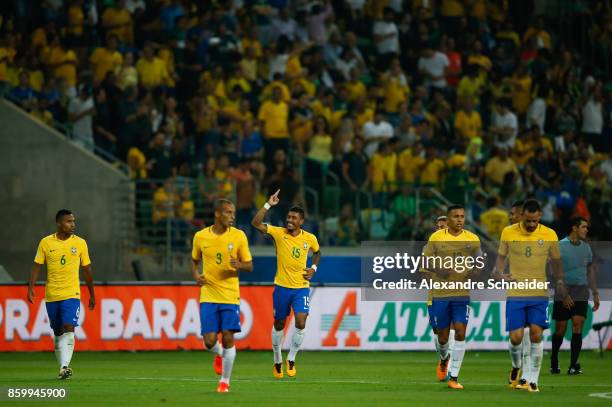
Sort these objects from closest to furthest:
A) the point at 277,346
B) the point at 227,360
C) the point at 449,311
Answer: the point at 227,360
the point at 449,311
the point at 277,346

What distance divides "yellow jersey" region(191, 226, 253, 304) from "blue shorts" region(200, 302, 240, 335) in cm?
7

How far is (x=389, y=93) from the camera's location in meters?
34.7

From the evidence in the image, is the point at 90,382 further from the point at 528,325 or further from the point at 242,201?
the point at 242,201

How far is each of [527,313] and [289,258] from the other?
4546 mm

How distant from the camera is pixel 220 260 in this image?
1764cm

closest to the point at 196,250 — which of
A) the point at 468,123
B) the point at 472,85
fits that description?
the point at 468,123

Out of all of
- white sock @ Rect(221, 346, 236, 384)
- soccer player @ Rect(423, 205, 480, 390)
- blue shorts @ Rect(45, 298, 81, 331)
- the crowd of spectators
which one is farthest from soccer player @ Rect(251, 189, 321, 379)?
the crowd of spectators

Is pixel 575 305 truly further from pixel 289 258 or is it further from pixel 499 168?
pixel 499 168

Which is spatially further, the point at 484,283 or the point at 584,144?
the point at 584,144

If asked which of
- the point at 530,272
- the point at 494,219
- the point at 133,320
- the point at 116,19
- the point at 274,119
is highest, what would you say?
the point at 116,19

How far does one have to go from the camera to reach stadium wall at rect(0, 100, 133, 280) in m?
30.5

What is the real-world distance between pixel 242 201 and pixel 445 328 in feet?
37.0

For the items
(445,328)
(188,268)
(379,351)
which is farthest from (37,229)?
(445,328)

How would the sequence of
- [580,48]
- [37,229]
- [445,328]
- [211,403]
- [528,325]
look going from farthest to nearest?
[580,48] < [37,229] < [445,328] < [528,325] < [211,403]
